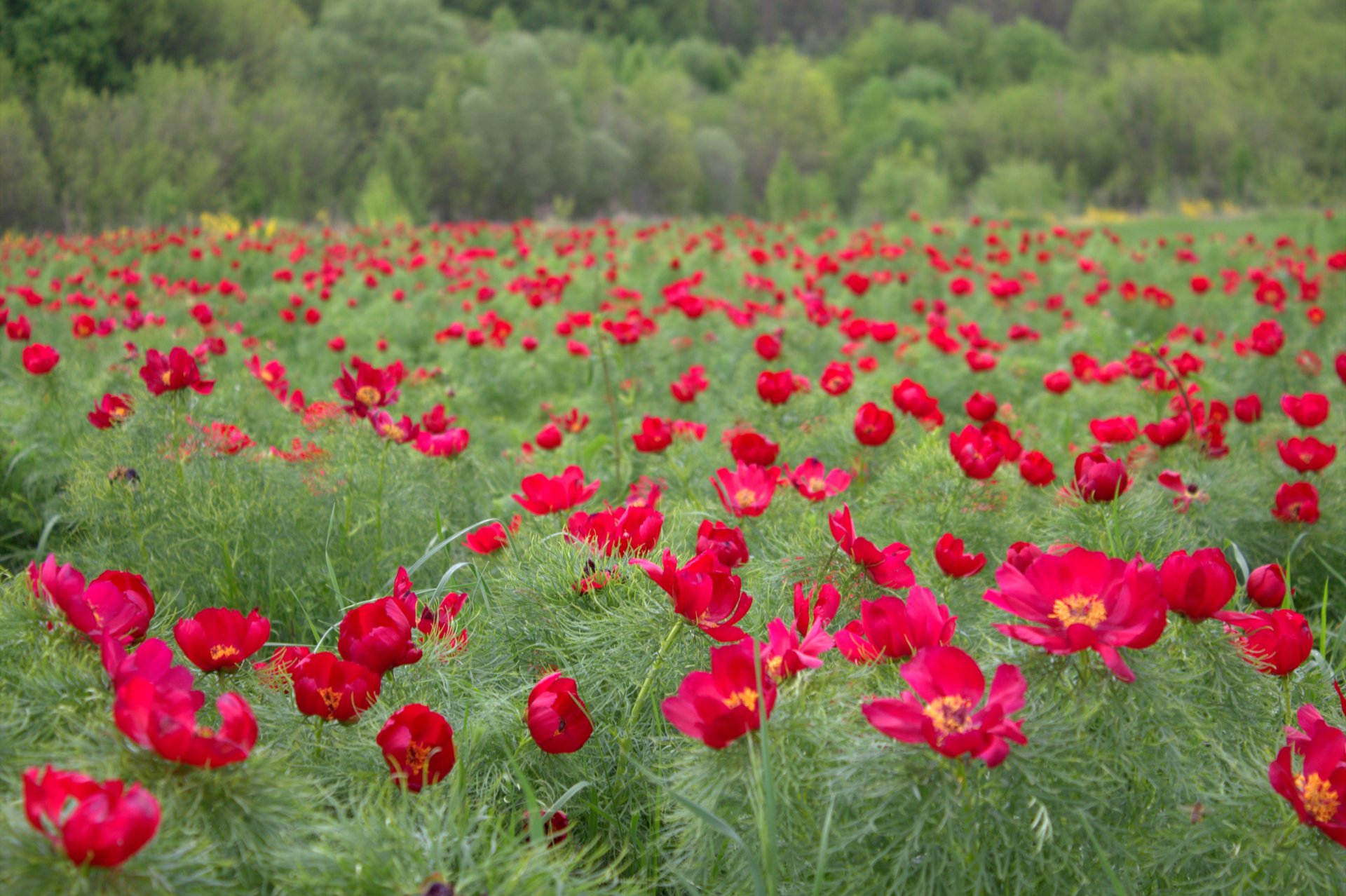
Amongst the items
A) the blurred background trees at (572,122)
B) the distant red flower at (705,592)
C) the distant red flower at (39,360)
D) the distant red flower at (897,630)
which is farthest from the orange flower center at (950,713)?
the blurred background trees at (572,122)

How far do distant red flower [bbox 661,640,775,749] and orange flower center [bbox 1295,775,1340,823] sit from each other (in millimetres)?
539

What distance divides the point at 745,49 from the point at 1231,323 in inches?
2865

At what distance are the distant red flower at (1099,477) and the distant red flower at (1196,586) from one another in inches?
16.2

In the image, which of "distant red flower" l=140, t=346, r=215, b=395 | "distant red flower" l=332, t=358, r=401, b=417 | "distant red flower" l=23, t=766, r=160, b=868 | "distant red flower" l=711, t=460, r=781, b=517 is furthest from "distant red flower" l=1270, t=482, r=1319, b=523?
"distant red flower" l=140, t=346, r=215, b=395

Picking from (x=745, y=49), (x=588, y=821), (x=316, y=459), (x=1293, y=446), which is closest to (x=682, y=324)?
(x=316, y=459)

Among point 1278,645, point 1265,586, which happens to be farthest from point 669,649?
point 1265,586

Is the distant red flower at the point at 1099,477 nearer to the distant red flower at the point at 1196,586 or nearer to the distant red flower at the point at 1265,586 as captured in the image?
the distant red flower at the point at 1265,586

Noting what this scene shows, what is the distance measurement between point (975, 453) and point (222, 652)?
1427 mm

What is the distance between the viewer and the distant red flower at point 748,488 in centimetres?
168

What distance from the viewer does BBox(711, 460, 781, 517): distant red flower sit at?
1682 mm

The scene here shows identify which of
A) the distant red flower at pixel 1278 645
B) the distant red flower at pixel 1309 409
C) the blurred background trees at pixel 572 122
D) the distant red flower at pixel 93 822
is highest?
the distant red flower at pixel 93 822

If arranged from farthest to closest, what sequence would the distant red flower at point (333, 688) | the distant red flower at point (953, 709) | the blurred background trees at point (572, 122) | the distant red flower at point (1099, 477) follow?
the blurred background trees at point (572, 122) < the distant red flower at point (1099, 477) < the distant red flower at point (333, 688) < the distant red flower at point (953, 709)

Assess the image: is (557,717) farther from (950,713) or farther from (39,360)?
(39,360)

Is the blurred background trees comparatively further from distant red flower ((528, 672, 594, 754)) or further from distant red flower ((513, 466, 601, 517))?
distant red flower ((528, 672, 594, 754))
